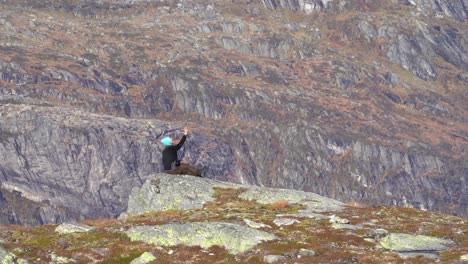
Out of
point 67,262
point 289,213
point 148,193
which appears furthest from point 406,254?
point 148,193

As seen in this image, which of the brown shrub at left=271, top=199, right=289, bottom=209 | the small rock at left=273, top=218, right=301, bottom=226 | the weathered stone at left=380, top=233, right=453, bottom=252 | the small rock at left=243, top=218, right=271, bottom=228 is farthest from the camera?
the brown shrub at left=271, top=199, right=289, bottom=209

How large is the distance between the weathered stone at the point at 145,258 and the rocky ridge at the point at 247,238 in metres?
0.02

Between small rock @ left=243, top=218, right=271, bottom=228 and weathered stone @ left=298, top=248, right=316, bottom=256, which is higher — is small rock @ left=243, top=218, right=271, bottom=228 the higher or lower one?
the higher one

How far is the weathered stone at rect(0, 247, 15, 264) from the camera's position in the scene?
3988cm

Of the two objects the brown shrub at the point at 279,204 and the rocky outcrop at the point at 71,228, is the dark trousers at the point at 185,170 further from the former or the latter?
the rocky outcrop at the point at 71,228

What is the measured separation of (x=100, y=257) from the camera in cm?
4184

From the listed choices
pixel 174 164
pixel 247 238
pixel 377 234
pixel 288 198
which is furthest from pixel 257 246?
pixel 174 164

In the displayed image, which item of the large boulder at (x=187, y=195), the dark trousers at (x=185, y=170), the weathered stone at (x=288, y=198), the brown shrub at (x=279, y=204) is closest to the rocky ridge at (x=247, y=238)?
the brown shrub at (x=279, y=204)

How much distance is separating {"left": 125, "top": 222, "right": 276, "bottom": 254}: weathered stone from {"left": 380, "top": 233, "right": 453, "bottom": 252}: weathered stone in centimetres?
608

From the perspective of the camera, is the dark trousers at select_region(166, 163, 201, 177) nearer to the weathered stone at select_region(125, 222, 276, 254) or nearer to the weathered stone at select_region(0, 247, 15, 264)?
the weathered stone at select_region(125, 222, 276, 254)

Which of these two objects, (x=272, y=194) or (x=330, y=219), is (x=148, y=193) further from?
(x=330, y=219)

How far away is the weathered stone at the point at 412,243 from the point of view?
42.4 m

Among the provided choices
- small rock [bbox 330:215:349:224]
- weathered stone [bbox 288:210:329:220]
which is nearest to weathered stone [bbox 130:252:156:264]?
small rock [bbox 330:215:349:224]

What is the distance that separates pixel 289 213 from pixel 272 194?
24.2 feet
